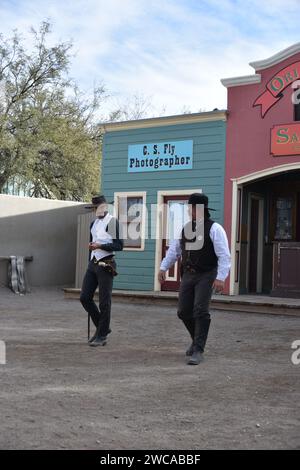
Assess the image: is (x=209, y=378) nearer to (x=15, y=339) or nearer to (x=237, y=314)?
(x=15, y=339)

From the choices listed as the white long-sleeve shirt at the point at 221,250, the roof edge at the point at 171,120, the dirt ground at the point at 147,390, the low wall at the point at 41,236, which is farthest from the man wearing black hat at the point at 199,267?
the low wall at the point at 41,236

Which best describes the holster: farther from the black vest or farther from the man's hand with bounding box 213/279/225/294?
the man's hand with bounding box 213/279/225/294

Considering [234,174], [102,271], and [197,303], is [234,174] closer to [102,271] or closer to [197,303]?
[102,271]

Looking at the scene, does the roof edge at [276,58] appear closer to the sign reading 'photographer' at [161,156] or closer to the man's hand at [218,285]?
the sign reading 'photographer' at [161,156]

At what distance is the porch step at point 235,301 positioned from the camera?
11.1m

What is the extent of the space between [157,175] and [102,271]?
6.80 m

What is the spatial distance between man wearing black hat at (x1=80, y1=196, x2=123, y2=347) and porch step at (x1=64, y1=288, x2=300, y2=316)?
4.58 meters

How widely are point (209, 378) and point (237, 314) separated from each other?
5695 millimetres

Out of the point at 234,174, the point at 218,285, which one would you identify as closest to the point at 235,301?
the point at 234,174

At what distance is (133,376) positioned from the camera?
5.77 meters

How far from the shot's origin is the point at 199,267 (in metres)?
6.59

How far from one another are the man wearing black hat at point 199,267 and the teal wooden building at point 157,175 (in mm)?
6351

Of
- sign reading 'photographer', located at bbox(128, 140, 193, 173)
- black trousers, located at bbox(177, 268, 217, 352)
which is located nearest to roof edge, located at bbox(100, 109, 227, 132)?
sign reading 'photographer', located at bbox(128, 140, 193, 173)
